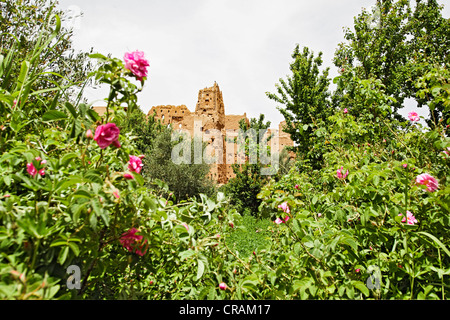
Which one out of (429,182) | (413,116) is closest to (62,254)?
(429,182)

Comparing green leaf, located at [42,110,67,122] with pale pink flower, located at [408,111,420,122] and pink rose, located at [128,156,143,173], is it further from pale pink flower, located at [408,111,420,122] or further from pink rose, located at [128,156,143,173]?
pale pink flower, located at [408,111,420,122]

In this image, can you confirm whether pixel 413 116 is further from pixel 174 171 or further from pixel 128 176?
pixel 174 171

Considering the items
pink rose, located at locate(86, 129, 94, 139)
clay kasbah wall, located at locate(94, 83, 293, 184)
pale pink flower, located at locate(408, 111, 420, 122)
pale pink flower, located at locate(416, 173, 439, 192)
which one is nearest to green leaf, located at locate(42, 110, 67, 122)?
pink rose, located at locate(86, 129, 94, 139)

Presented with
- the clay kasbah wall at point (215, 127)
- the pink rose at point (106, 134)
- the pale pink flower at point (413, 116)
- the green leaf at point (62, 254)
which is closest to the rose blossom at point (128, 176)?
the pink rose at point (106, 134)

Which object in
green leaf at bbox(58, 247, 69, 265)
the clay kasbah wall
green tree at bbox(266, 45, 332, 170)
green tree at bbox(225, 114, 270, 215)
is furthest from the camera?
the clay kasbah wall

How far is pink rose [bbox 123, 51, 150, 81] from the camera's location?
0.88 metres

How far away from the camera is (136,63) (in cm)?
89

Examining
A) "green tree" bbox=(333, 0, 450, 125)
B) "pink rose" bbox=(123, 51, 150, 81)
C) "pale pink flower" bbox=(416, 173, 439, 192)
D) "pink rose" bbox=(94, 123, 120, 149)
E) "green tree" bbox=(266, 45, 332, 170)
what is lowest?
"pale pink flower" bbox=(416, 173, 439, 192)

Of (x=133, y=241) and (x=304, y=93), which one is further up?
(x=304, y=93)

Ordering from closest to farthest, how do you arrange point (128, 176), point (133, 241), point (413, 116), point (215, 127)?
1. point (128, 176)
2. point (133, 241)
3. point (413, 116)
4. point (215, 127)

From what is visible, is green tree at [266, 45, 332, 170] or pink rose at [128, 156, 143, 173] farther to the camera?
green tree at [266, 45, 332, 170]

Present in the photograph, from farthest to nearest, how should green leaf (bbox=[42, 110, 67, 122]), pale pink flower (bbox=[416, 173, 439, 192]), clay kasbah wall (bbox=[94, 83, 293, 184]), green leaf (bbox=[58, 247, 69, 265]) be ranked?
clay kasbah wall (bbox=[94, 83, 293, 184]), pale pink flower (bbox=[416, 173, 439, 192]), green leaf (bbox=[42, 110, 67, 122]), green leaf (bbox=[58, 247, 69, 265])
